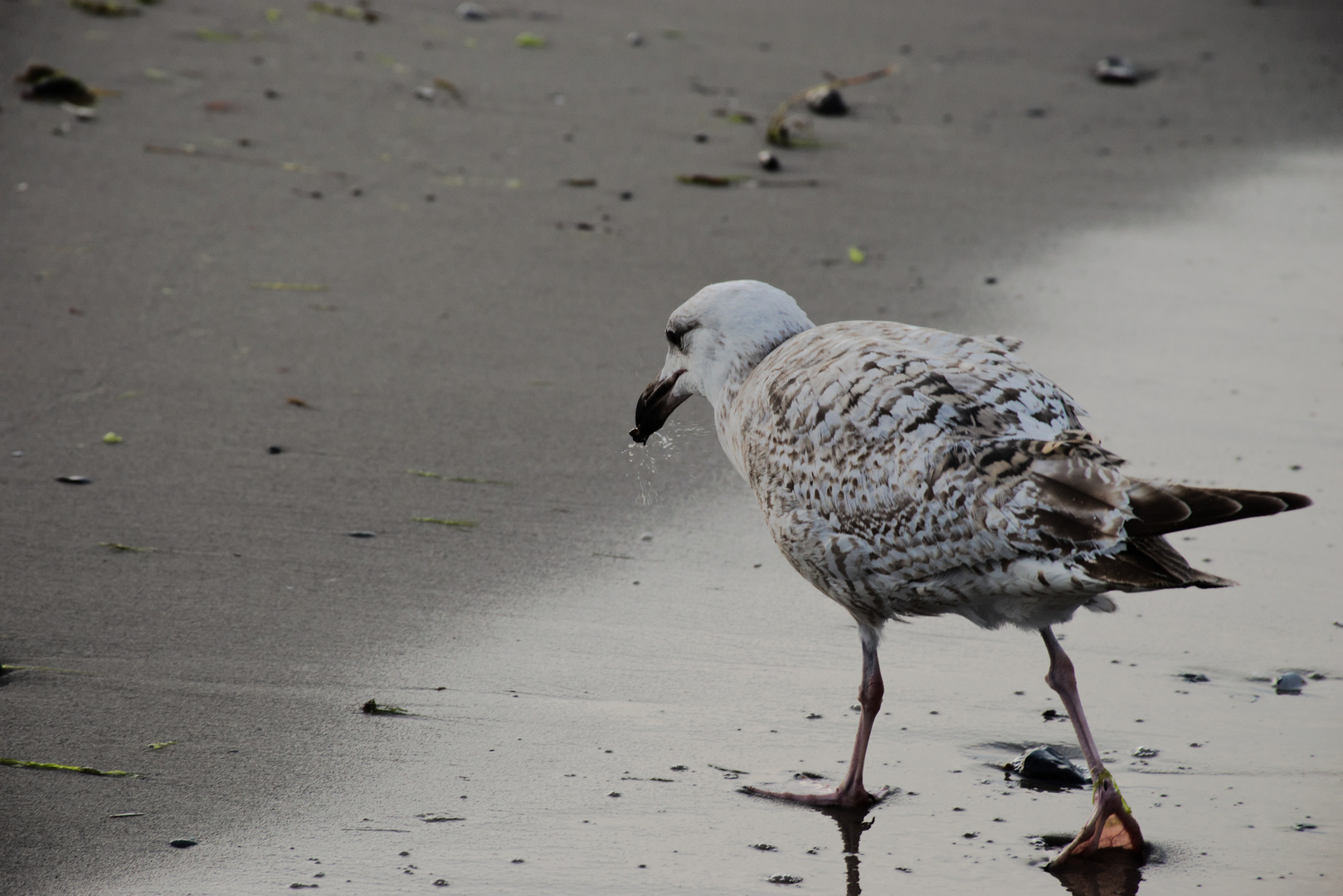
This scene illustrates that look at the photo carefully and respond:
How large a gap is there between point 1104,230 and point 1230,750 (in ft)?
14.7

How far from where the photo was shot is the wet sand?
11.1 feet

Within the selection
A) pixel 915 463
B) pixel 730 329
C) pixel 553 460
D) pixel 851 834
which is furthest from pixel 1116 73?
pixel 851 834

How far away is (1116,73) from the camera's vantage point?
10.0 meters

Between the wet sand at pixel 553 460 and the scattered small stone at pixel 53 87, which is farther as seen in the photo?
the scattered small stone at pixel 53 87

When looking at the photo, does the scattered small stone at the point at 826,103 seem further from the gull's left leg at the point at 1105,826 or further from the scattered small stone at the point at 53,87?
the gull's left leg at the point at 1105,826

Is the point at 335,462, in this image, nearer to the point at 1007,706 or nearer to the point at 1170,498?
the point at 1007,706

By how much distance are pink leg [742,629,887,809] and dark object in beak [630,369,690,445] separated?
1.10m

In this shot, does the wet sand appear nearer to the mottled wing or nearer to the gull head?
the mottled wing

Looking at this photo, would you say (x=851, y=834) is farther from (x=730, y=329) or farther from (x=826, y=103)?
(x=826, y=103)

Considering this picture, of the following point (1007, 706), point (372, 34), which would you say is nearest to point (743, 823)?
point (1007, 706)

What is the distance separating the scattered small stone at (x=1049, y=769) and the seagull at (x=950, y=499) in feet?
0.47

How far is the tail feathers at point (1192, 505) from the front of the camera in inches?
117

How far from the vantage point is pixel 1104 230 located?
7633mm

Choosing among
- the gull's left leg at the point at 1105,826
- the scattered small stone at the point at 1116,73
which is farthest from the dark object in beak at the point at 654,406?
the scattered small stone at the point at 1116,73
